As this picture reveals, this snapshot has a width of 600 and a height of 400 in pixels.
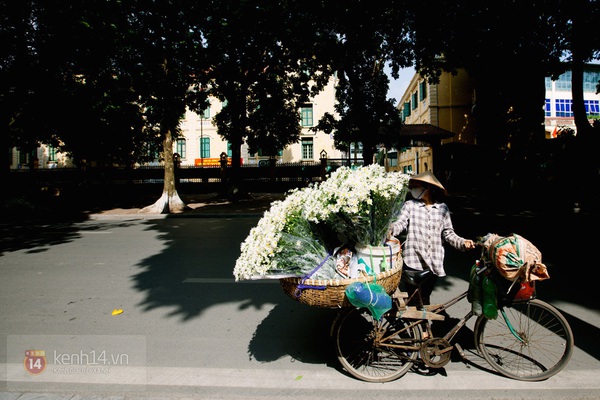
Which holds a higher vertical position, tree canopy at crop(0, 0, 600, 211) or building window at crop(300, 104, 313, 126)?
building window at crop(300, 104, 313, 126)

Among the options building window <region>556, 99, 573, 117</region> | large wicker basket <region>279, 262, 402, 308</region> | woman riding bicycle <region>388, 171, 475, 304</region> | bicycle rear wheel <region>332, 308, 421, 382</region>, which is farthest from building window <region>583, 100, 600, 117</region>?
large wicker basket <region>279, 262, 402, 308</region>

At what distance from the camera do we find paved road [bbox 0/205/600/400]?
3045 millimetres

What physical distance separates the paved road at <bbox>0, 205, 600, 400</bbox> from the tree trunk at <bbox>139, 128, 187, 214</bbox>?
7.93m

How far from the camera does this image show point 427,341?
3.08 metres

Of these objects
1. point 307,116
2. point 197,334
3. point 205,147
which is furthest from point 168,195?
point 307,116

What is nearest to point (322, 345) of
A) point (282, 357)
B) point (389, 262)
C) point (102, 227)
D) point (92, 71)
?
point (282, 357)

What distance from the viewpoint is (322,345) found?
3773 millimetres

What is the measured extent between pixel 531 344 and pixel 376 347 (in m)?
1.68

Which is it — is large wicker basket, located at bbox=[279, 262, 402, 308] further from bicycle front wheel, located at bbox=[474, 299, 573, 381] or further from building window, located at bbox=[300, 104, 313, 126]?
building window, located at bbox=[300, 104, 313, 126]

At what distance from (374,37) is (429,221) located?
11583 millimetres

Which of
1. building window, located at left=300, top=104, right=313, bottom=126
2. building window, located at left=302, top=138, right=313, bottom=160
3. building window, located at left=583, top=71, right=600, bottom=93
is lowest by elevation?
building window, located at left=302, top=138, right=313, bottom=160

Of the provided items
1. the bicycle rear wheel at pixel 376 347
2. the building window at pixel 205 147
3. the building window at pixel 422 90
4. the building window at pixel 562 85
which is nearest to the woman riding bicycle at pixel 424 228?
the bicycle rear wheel at pixel 376 347

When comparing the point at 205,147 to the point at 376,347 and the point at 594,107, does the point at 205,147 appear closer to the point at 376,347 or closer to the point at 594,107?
the point at 376,347

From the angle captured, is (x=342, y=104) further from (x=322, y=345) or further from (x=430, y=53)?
(x=322, y=345)
